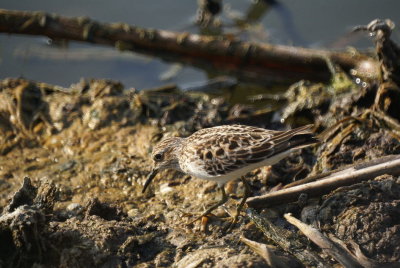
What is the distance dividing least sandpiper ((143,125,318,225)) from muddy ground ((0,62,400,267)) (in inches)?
20.6

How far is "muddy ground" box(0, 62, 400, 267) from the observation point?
5727 mm

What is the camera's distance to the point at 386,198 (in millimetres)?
6012

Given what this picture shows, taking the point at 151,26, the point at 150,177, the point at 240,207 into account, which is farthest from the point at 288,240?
the point at 151,26

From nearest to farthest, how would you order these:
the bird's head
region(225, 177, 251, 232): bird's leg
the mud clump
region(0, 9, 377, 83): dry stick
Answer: the mud clump < region(225, 177, 251, 232): bird's leg < the bird's head < region(0, 9, 377, 83): dry stick

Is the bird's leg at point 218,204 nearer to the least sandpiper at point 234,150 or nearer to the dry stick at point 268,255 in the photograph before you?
the least sandpiper at point 234,150

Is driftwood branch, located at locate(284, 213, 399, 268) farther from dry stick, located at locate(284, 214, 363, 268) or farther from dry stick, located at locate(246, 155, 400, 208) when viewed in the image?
dry stick, located at locate(246, 155, 400, 208)

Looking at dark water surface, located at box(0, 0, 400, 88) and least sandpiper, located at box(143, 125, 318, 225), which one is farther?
dark water surface, located at box(0, 0, 400, 88)

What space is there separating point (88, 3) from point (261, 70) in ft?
13.6

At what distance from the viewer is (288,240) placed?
5.77 metres

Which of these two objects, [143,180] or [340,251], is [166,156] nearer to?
[143,180]

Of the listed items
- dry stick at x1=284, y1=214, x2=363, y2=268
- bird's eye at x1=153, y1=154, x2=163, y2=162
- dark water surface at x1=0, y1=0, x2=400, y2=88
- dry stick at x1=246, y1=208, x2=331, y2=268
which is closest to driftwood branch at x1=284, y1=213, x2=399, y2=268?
dry stick at x1=284, y1=214, x2=363, y2=268

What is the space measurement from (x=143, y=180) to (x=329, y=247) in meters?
2.67

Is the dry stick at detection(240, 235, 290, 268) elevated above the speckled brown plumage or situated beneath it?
situated beneath

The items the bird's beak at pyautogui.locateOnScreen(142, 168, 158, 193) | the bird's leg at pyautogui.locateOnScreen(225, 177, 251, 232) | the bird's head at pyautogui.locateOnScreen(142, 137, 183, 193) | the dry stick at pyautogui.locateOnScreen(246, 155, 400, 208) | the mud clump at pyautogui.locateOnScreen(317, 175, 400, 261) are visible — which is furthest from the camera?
the bird's beak at pyautogui.locateOnScreen(142, 168, 158, 193)
